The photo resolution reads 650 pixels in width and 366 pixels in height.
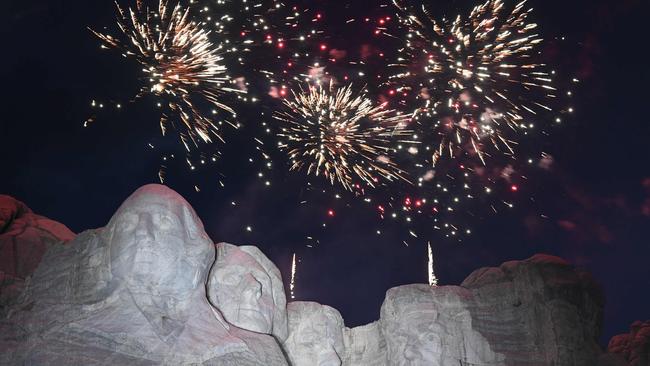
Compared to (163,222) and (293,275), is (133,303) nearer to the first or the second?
(163,222)

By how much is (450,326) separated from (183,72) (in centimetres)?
1259

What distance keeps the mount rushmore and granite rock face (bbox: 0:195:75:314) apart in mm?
41

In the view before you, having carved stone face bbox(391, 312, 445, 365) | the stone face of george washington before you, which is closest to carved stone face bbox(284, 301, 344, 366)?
carved stone face bbox(391, 312, 445, 365)

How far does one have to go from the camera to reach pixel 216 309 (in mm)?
11328

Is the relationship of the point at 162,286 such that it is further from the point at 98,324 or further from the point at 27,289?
the point at 27,289

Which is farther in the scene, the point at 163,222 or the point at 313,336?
the point at 313,336

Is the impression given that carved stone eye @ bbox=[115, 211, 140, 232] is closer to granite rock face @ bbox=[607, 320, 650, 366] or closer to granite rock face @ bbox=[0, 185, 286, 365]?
granite rock face @ bbox=[0, 185, 286, 365]

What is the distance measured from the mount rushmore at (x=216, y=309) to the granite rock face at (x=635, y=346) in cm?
4

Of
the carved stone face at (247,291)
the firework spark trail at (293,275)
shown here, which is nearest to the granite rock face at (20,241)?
the carved stone face at (247,291)

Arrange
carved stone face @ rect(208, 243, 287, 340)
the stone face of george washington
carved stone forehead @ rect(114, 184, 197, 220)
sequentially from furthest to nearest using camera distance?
carved stone face @ rect(208, 243, 287, 340)
carved stone forehead @ rect(114, 184, 197, 220)
the stone face of george washington

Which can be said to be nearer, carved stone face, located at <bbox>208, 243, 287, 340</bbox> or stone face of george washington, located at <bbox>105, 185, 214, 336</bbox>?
stone face of george washington, located at <bbox>105, 185, 214, 336</bbox>

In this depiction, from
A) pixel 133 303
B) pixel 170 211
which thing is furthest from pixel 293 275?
pixel 133 303

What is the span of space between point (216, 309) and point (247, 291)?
2.41 metres

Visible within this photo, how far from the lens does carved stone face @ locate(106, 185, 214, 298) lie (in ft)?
34.0
